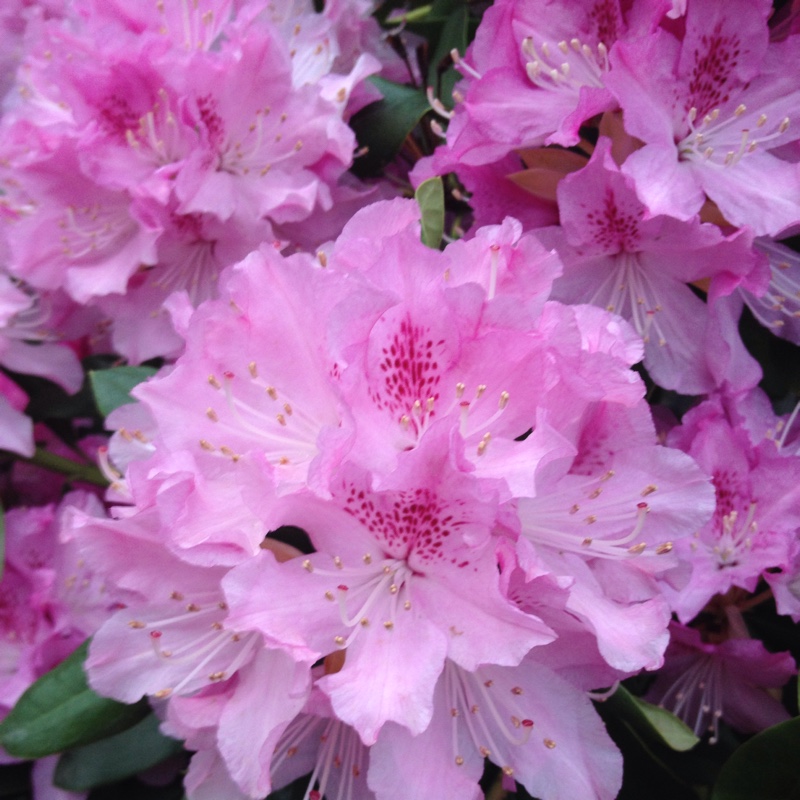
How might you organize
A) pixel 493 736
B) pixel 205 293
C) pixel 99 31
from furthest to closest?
pixel 205 293
pixel 99 31
pixel 493 736

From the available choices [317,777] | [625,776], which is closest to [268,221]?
[317,777]

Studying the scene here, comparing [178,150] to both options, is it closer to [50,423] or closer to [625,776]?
[50,423]

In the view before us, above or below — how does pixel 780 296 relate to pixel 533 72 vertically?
below

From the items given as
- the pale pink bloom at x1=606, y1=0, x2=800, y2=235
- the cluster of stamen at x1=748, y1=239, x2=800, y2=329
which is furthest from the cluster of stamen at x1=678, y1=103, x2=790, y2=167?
the cluster of stamen at x1=748, y1=239, x2=800, y2=329

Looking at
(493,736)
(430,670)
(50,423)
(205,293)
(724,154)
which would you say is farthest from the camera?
(50,423)

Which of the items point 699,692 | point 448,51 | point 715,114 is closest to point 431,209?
point 715,114

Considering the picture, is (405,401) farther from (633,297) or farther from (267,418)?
(633,297)

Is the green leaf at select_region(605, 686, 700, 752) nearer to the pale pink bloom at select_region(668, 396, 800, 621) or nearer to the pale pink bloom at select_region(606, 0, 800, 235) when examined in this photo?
the pale pink bloom at select_region(668, 396, 800, 621)
